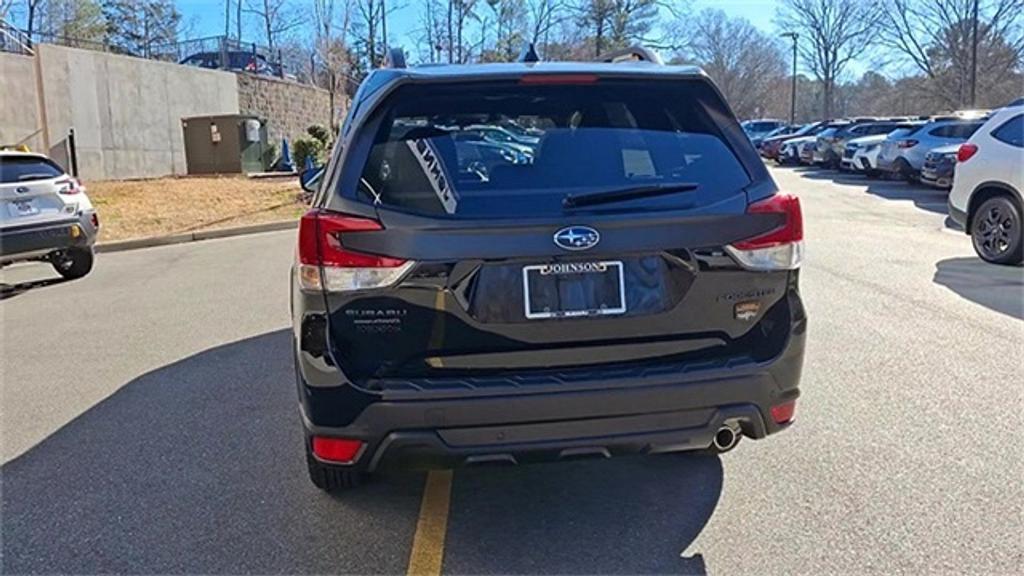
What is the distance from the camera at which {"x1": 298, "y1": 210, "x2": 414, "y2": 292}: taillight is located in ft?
8.45

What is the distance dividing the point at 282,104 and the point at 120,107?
10247 millimetres

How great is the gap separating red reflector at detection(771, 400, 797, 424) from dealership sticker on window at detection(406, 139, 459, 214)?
137 cm

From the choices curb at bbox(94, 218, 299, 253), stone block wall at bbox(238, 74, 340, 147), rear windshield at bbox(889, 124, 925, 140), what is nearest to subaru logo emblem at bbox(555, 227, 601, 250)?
curb at bbox(94, 218, 299, 253)

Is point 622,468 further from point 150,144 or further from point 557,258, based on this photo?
point 150,144

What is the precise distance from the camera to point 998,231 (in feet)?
28.5

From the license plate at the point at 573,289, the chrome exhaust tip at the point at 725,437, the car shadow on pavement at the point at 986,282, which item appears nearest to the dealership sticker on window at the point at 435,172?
the license plate at the point at 573,289

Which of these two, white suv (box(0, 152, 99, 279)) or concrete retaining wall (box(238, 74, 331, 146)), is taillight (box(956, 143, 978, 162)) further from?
concrete retaining wall (box(238, 74, 331, 146))

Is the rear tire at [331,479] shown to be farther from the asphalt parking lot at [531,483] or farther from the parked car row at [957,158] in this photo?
the parked car row at [957,158]

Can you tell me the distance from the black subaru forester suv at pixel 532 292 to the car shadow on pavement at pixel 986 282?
470cm

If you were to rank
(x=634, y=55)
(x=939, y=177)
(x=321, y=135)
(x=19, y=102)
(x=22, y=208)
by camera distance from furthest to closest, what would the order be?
(x=321, y=135)
(x=19, y=102)
(x=939, y=177)
(x=22, y=208)
(x=634, y=55)

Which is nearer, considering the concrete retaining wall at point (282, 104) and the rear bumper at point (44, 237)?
the rear bumper at point (44, 237)

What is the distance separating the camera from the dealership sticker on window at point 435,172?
267cm

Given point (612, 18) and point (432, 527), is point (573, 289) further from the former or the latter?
point (612, 18)

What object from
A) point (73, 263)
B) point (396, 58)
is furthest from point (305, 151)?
point (396, 58)
